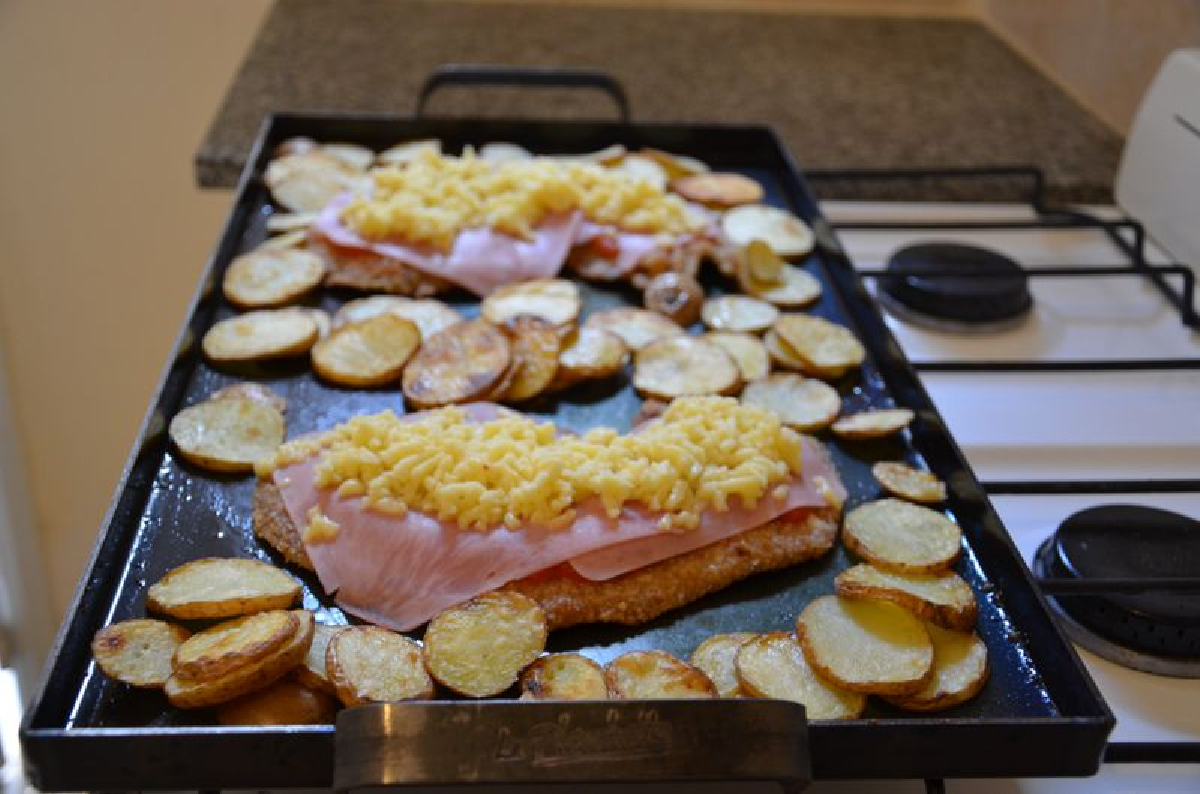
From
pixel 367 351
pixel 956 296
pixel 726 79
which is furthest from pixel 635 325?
pixel 726 79

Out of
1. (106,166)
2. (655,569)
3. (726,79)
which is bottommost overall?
(106,166)

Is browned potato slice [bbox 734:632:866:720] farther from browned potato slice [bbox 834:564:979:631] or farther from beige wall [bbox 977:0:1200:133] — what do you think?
beige wall [bbox 977:0:1200:133]

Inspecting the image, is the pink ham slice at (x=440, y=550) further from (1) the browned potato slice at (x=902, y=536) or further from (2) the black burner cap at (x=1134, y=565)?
(2) the black burner cap at (x=1134, y=565)

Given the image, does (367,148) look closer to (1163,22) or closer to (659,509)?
(659,509)

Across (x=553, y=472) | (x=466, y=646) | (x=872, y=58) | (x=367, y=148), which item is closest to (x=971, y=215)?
(x=872, y=58)

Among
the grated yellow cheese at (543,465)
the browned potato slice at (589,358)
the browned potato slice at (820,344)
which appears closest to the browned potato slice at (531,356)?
the browned potato slice at (589,358)

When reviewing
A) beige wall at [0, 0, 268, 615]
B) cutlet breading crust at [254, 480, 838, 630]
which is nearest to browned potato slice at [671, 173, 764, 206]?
cutlet breading crust at [254, 480, 838, 630]

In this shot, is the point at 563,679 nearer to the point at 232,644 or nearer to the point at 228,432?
the point at 232,644
